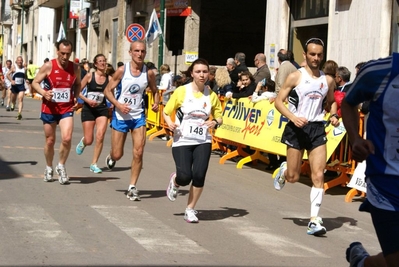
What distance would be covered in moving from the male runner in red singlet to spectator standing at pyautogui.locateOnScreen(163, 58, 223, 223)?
108 inches

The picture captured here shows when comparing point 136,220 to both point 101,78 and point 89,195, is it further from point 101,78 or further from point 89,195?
point 101,78

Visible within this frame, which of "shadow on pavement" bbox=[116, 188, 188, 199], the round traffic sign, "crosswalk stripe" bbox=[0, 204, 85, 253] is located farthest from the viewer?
the round traffic sign

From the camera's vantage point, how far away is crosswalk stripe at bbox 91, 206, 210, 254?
7.50m

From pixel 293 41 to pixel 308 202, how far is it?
12.2 metres

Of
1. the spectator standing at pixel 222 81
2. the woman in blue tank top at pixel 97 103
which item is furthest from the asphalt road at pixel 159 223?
the spectator standing at pixel 222 81

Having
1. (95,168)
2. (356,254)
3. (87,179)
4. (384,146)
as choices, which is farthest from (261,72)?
(384,146)

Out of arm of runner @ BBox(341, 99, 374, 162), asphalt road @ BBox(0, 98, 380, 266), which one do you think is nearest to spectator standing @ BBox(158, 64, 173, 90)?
asphalt road @ BBox(0, 98, 380, 266)

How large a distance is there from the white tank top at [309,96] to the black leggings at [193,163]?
3.40ft

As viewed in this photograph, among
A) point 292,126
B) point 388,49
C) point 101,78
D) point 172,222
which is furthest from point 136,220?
point 388,49

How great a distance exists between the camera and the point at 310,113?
892 cm

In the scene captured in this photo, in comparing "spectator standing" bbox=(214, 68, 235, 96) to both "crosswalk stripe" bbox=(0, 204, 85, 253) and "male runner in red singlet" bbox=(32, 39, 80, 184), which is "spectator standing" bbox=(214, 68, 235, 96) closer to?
"male runner in red singlet" bbox=(32, 39, 80, 184)

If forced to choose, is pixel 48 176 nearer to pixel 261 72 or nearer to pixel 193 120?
pixel 193 120

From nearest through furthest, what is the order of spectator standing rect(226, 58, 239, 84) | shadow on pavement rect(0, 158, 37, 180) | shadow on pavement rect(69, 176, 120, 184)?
shadow on pavement rect(69, 176, 120, 184) → shadow on pavement rect(0, 158, 37, 180) → spectator standing rect(226, 58, 239, 84)

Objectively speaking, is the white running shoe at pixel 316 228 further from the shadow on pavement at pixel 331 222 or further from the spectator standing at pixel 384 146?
the spectator standing at pixel 384 146
